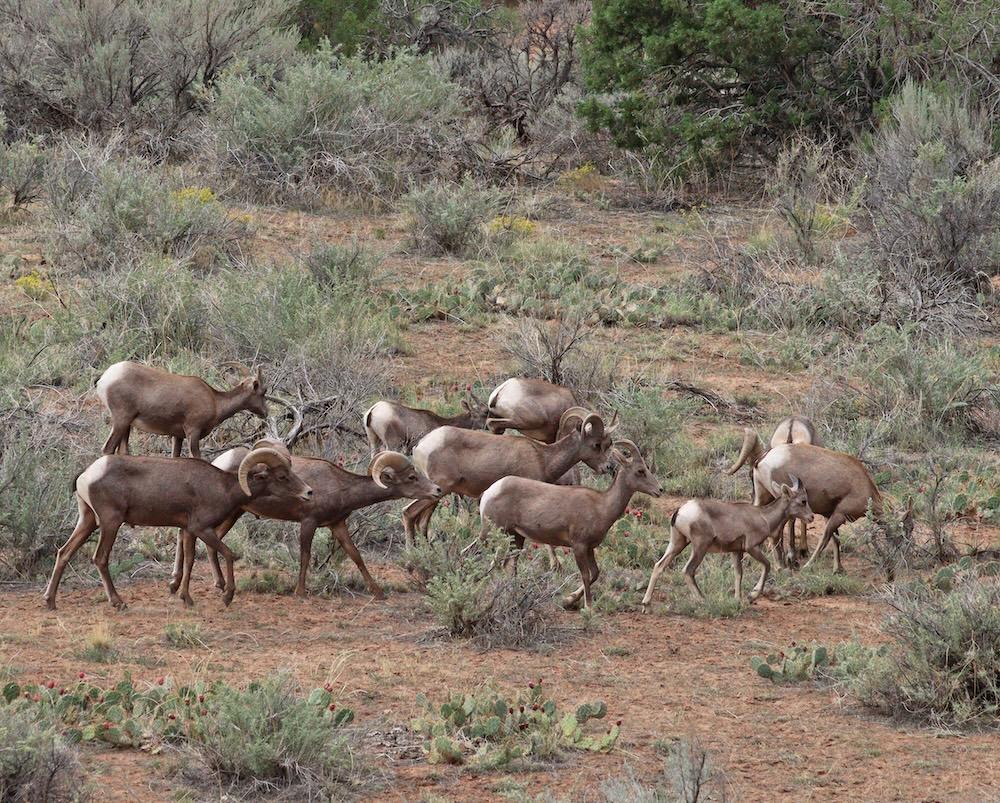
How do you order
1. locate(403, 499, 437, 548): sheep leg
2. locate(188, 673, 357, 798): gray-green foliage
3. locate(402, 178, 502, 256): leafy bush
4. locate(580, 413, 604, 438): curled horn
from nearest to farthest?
locate(188, 673, 357, 798): gray-green foliage, locate(403, 499, 437, 548): sheep leg, locate(580, 413, 604, 438): curled horn, locate(402, 178, 502, 256): leafy bush

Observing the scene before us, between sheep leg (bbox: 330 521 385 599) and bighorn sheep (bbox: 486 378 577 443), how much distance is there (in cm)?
214

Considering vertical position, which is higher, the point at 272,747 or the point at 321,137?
→ the point at 321,137

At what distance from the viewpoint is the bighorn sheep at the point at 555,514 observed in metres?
9.34

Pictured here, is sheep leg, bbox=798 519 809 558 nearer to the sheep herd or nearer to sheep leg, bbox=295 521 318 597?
the sheep herd

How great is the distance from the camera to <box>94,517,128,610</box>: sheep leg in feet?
28.4

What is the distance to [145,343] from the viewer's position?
1330cm

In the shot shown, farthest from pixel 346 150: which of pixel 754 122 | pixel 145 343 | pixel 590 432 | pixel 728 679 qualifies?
pixel 728 679

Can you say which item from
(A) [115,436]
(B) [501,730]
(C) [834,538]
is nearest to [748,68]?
(C) [834,538]

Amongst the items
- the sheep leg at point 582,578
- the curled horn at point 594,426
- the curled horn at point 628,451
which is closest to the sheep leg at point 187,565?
the sheep leg at point 582,578

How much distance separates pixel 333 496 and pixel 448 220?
8.54 m

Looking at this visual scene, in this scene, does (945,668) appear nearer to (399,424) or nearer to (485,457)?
(485,457)

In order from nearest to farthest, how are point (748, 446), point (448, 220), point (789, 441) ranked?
point (748, 446), point (789, 441), point (448, 220)

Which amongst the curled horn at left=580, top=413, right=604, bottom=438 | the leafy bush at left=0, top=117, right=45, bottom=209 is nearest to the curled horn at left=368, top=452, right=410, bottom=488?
the curled horn at left=580, top=413, right=604, bottom=438

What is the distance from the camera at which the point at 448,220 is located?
1752cm
